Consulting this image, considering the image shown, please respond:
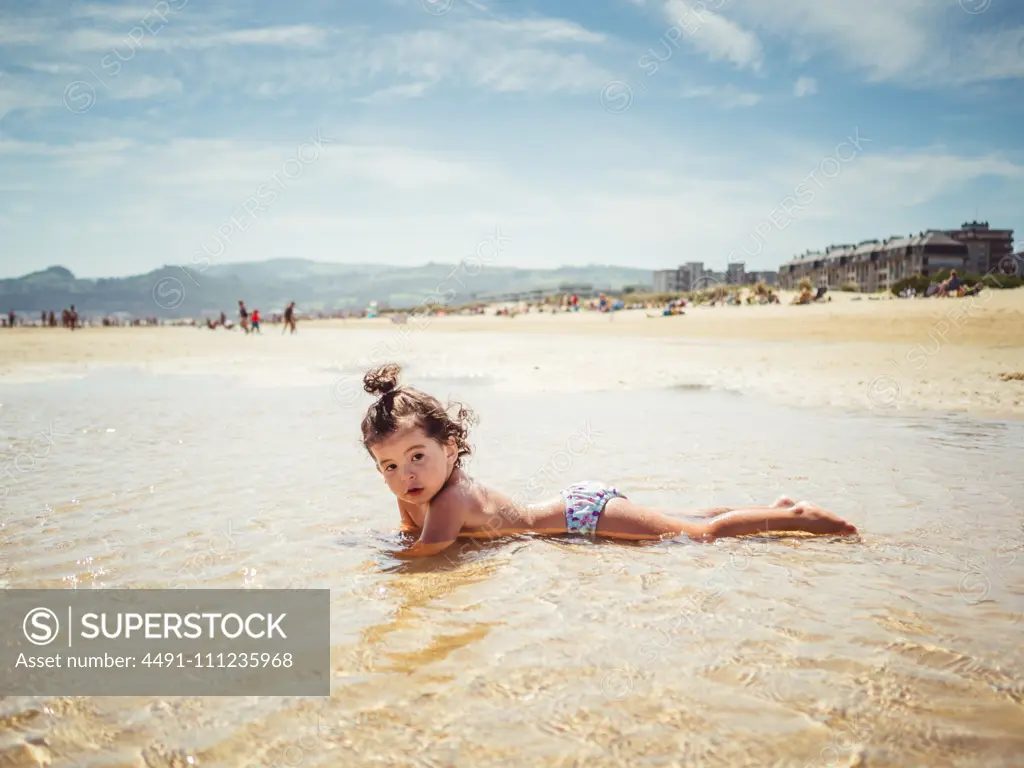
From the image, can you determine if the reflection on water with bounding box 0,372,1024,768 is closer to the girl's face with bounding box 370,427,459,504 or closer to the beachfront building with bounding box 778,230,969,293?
the girl's face with bounding box 370,427,459,504

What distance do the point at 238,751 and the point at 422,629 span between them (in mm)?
996

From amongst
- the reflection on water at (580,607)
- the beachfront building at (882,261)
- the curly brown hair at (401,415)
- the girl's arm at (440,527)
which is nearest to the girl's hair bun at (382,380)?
the curly brown hair at (401,415)

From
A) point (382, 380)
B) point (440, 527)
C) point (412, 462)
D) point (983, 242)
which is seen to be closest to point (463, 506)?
point (440, 527)

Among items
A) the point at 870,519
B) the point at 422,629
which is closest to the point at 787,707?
the point at 422,629

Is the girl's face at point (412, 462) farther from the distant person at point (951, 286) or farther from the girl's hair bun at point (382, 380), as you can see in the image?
the distant person at point (951, 286)

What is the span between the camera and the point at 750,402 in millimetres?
11391

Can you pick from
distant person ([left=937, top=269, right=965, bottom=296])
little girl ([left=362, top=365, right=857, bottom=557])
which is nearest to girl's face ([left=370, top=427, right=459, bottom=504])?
little girl ([left=362, top=365, right=857, bottom=557])

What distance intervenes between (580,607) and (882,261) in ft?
376

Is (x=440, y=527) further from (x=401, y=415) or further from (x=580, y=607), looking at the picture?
(x=580, y=607)

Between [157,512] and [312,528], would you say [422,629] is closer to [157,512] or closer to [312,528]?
[312,528]

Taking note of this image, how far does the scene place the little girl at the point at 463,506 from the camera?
420 centimetres

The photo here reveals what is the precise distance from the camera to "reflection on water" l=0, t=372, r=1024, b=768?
2.26m

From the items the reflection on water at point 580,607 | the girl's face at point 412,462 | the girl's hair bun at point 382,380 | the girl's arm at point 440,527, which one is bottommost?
the reflection on water at point 580,607

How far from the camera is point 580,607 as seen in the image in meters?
3.33
